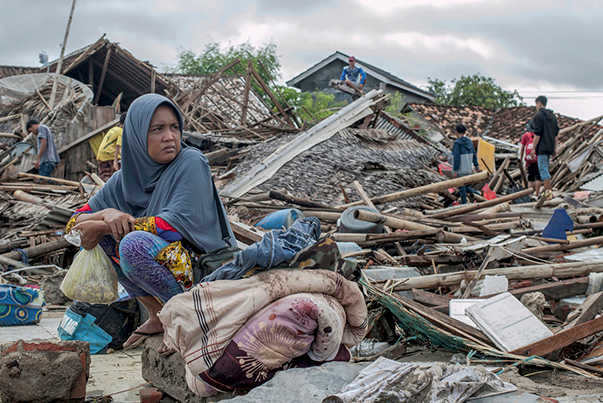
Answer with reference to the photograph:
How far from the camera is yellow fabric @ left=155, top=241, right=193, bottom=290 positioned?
9.46ft

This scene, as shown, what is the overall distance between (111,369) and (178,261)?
90 cm

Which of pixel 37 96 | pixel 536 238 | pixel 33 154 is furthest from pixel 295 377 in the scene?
pixel 37 96

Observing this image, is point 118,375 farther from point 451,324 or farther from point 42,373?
point 451,324

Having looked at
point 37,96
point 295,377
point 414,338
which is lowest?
point 414,338

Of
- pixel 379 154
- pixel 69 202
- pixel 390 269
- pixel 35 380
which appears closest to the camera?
pixel 35 380

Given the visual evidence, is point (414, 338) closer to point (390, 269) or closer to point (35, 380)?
point (390, 269)

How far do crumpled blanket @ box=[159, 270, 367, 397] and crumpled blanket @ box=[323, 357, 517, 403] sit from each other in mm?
297

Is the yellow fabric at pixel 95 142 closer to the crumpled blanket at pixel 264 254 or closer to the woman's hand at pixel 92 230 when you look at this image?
the woman's hand at pixel 92 230

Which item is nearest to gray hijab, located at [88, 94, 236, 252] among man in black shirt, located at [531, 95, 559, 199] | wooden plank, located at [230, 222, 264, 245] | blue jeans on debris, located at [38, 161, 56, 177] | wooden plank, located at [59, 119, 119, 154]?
wooden plank, located at [230, 222, 264, 245]

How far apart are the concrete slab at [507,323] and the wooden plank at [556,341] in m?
0.06

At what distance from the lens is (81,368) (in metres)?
2.68

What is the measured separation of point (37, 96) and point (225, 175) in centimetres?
621

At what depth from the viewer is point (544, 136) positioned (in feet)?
35.3

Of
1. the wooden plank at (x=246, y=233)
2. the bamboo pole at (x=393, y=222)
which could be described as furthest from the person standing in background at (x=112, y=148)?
the bamboo pole at (x=393, y=222)
